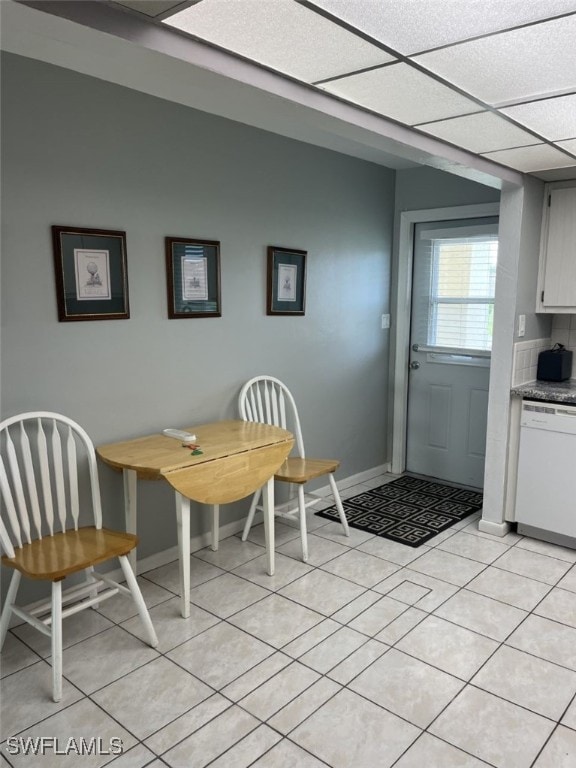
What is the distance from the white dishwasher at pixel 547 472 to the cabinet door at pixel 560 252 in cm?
67

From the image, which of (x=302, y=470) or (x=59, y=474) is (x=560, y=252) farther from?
(x=59, y=474)

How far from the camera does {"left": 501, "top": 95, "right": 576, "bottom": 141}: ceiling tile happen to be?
2.07 metres

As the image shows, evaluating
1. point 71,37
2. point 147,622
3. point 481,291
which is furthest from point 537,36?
point 481,291

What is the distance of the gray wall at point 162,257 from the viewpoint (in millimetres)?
2373

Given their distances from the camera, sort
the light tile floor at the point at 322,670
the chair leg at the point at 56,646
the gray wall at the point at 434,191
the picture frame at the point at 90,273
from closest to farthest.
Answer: the light tile floor at the point at 322,670 → the chair leg at the point at 56,646 → the picture frame at the point at 90,273 → the gray wall at the point at 434,191

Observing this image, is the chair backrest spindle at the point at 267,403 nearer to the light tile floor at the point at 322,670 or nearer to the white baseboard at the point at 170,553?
the white baseboard at the point at 170,553

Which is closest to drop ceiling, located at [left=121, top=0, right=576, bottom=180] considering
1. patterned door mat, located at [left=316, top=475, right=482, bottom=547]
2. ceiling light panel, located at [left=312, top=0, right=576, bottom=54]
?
ceiling light panel, located at [left=312, top=0, right=576, bottom=54]

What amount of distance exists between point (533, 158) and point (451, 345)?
1586 millimetres

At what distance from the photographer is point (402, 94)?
2.01 meters

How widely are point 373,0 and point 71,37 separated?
720 mm

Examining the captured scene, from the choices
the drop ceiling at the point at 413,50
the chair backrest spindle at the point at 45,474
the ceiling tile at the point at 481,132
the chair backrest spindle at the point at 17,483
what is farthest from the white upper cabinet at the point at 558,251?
the chair backrest spindle at the point at 17,483

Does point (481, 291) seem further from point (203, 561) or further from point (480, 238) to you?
point (203, 561)

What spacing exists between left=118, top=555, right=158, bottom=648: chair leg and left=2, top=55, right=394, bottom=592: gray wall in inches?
22.0

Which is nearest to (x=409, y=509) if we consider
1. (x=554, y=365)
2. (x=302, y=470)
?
(x=302, y=470)
